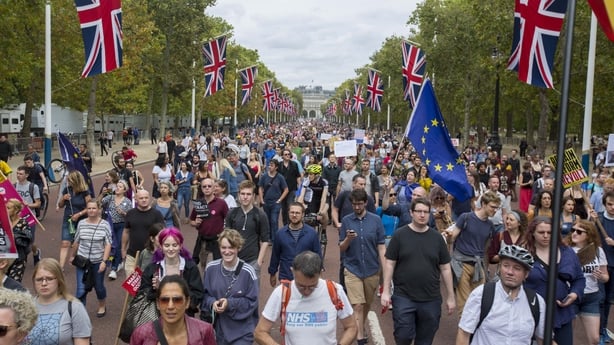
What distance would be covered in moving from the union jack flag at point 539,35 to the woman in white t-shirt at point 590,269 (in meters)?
4.25

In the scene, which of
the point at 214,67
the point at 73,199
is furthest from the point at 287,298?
the point at 214,67

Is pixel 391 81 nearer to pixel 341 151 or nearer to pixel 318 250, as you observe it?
pixel 341 151

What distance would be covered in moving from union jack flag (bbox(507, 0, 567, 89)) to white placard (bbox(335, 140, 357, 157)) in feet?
17.1

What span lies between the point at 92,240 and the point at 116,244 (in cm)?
222

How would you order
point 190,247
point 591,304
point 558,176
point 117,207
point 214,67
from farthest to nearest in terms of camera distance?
point 214,67 < point 190,247 < point 117,207 < point 591,304 < point 558,176

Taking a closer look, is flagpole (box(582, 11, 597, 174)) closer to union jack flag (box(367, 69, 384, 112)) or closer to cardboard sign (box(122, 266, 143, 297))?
cardboard sign (box(122, 266, 143, 297))

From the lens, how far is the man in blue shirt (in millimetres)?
6520

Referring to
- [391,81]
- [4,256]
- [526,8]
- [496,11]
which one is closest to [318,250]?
[4,256]

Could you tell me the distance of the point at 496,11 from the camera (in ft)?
96.4

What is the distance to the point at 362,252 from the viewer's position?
652 cm

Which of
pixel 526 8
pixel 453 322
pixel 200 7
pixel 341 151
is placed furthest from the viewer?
pixel 200 7

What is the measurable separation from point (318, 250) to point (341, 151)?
8.43 meters

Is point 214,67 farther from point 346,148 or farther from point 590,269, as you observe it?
point 590,269

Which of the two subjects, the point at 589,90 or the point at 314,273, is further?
the point at 589,90
